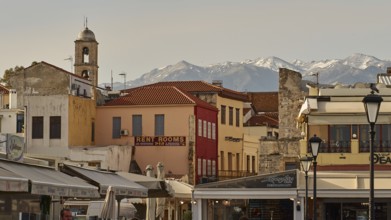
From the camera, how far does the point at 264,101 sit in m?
102

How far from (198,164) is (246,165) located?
11184mm

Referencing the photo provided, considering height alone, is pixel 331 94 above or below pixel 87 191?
above

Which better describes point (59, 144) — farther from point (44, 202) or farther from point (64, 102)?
point (44, 202)

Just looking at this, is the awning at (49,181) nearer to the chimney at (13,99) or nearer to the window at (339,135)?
the window at (339,135)

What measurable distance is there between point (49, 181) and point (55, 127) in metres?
45.4

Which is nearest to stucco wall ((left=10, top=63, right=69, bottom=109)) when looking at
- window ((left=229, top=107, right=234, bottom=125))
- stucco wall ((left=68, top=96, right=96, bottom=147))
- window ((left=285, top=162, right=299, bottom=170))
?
stucco wall ((left=68, top=96, right=96, bottom=147))

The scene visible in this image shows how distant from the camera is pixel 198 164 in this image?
72.4 m

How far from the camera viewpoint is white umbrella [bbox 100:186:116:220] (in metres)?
30.3

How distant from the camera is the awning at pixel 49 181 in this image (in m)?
23.6

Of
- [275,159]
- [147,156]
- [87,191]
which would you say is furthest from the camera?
[147,156]

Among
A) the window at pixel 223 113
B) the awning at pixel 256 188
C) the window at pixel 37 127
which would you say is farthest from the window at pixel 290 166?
the window at pixel 223 113

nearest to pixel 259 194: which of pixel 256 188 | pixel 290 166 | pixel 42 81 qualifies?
pixel 256 188

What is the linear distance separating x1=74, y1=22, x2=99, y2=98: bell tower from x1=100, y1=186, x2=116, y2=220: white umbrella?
228 feet

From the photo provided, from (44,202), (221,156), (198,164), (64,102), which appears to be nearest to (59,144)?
(64,102)
